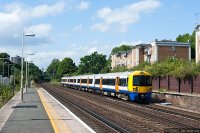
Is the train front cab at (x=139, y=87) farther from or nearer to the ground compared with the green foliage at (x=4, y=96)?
farther from the ground

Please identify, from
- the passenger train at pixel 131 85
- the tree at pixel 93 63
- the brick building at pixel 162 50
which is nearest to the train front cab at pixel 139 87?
the passenger train at pixel 131 85

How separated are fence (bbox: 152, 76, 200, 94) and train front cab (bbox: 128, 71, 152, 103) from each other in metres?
3.17

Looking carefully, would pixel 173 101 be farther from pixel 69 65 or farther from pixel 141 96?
pixel 69 65

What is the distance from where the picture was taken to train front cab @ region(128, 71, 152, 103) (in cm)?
3728

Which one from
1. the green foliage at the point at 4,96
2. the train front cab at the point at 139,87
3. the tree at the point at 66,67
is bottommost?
the green foliage at the point at 4,96

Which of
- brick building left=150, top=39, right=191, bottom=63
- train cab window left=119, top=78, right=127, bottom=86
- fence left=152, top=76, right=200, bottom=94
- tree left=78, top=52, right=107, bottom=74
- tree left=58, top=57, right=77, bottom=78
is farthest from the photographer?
tree left=58, top=57, right=77, bottom=78

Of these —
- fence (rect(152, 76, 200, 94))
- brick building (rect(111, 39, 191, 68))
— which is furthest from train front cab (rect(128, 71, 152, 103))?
brick building (rect(111, 39, 191, 68))

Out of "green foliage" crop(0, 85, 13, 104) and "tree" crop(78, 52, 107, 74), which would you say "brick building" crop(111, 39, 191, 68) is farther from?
"tree" crop(78, 52, 107, 74)

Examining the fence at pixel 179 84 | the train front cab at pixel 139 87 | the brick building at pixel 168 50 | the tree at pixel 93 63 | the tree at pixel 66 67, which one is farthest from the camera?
the tree at pixel 66 67

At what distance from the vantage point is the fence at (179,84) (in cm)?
3612

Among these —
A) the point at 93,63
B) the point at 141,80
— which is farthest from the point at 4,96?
the point at 93,63

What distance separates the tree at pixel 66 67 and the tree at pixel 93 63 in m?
14.9

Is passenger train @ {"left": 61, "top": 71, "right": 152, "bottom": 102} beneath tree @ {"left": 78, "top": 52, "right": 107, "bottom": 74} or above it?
beneath

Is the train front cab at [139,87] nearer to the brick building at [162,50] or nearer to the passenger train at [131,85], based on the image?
the passenger train at [131,85]
